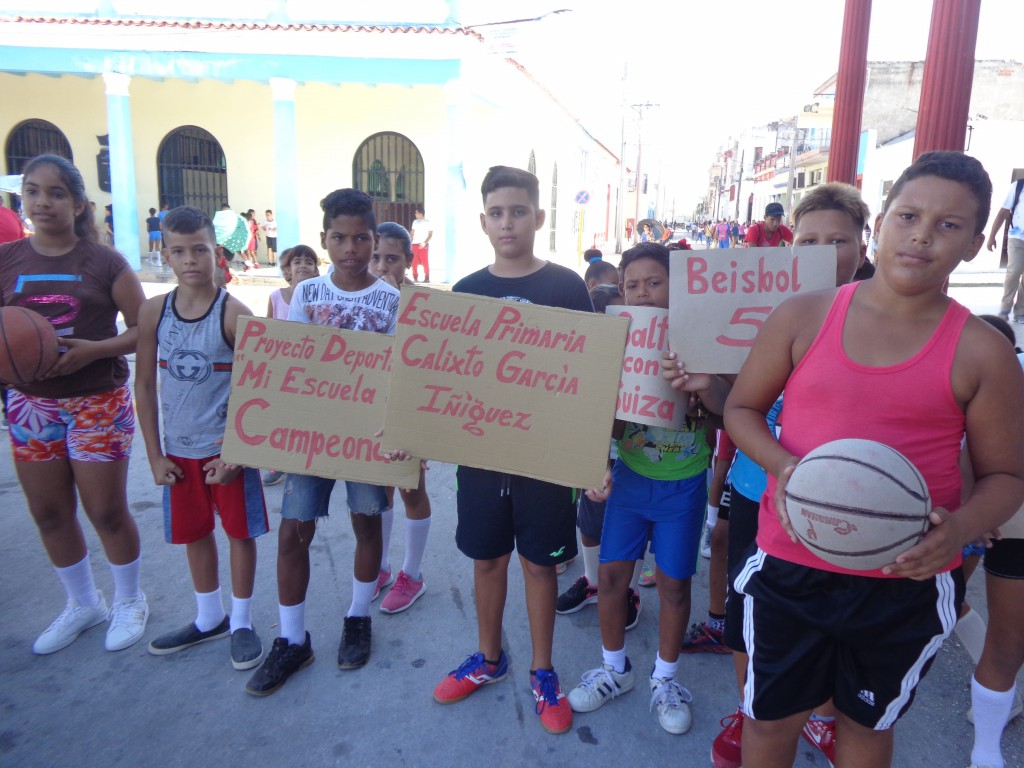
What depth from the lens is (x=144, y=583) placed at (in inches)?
135

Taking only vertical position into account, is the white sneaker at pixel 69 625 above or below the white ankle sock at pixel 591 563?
below

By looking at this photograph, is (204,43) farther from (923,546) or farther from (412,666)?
(923,546)

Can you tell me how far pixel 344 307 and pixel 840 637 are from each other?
6.97 ft

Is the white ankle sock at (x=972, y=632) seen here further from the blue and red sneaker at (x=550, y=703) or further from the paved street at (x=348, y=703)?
the blue and red sneaker at (x=550, y=703)

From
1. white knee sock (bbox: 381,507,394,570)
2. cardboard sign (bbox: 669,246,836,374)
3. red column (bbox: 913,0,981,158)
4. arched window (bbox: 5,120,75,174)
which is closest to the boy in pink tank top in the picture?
cardboard sign (bbox: 669,246,836,374)

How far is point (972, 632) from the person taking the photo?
303 centimetres

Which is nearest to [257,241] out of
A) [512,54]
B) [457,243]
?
[457,243]

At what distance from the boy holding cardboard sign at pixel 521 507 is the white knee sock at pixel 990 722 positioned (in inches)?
55.1

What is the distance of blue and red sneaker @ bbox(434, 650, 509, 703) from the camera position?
2.62m

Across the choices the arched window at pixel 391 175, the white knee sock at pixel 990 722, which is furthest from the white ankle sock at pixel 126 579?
the arched window at pixel 391 175

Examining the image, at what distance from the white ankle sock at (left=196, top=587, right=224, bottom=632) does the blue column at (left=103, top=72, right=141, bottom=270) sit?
1460cm

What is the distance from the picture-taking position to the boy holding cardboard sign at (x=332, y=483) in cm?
271

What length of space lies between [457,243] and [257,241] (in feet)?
21.0

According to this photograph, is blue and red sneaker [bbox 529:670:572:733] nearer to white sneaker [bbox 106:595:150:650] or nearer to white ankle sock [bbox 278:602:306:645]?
white ankle sock [bbox 278:602:306:645]
